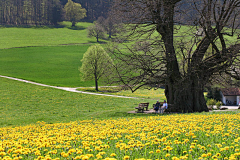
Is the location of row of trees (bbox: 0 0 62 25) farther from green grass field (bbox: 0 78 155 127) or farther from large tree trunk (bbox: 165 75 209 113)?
large tree trunk (bbox: 165 75 209 113)

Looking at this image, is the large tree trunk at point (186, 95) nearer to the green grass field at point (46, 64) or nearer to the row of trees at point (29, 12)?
the green grass field at point (46, 64)

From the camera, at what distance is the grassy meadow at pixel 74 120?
15.0 ft

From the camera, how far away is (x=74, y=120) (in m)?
16.9

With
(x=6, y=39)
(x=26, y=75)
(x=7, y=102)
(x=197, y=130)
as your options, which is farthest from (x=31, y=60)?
(x=197, y=130)

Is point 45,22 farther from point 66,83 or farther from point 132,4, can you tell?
point 132,4

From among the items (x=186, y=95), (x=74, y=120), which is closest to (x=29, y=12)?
(x=74, y=120)

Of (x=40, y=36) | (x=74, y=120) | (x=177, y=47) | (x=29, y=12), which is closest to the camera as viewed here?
(x=74, y=120)

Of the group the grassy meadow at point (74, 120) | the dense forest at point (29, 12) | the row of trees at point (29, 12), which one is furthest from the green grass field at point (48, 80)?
the row of trees at point (29, 12)

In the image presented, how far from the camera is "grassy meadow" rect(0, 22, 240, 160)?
4.56 meters

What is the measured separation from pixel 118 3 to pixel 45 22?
440ft

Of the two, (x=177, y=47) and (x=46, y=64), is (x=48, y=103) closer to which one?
(x=177, y=47)

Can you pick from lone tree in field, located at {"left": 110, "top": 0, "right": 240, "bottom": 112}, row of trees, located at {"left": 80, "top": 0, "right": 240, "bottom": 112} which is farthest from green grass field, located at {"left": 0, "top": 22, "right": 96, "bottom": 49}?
lone tree in field, located at {"left": 110, "top": 0, "right": 240, "bottom": 112}

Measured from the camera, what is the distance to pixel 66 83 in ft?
191

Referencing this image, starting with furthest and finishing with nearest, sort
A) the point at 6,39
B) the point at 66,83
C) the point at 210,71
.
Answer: the point at 6,39, the point at 66,83, the point at 210,71
